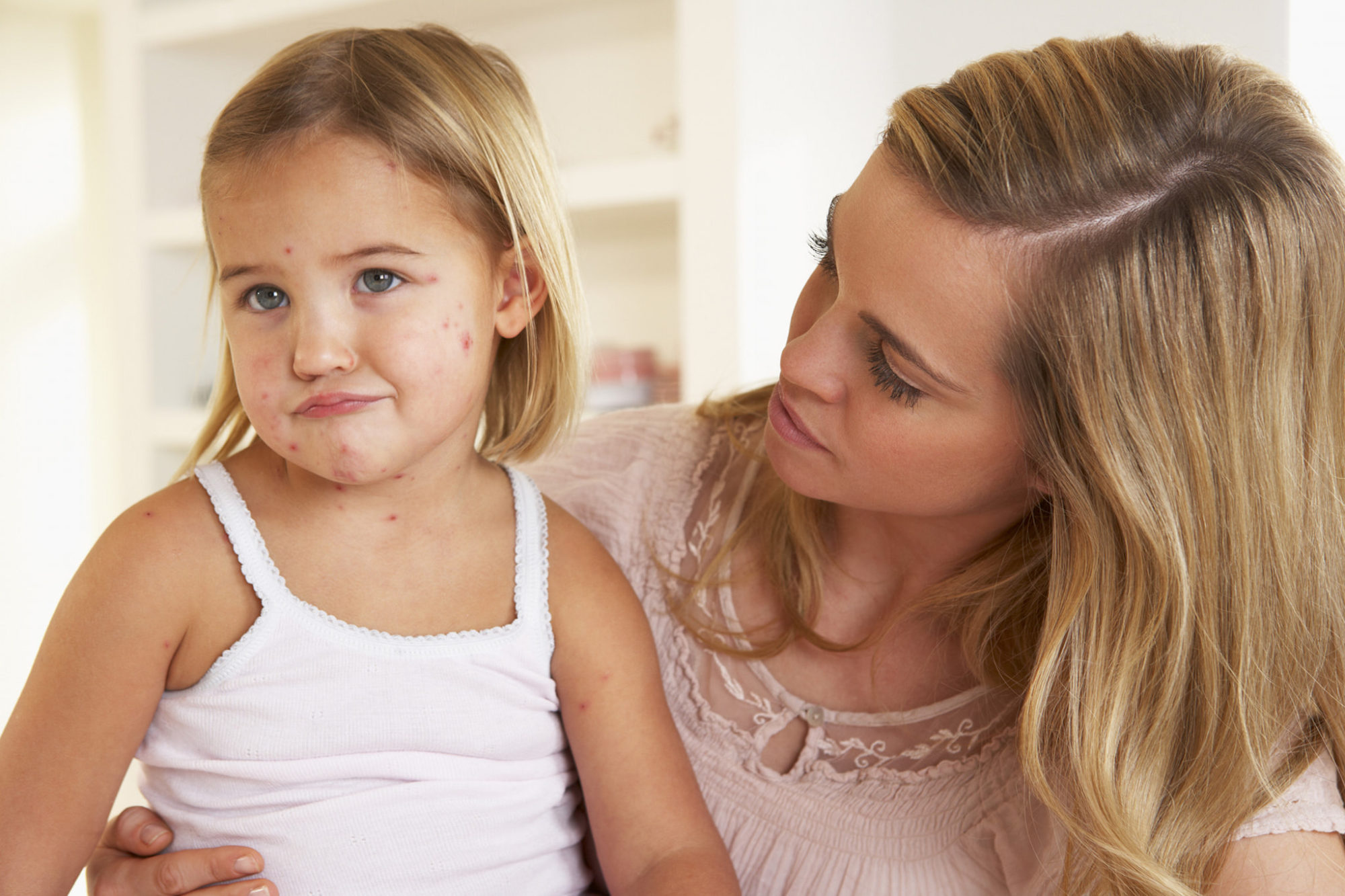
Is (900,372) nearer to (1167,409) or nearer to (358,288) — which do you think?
(1167,409)

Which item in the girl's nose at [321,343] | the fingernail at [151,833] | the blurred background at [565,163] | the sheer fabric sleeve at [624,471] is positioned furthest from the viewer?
the blurred background at [565,163]

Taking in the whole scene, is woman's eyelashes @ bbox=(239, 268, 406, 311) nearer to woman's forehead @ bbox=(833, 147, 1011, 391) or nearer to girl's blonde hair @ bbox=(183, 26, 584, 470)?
girl's blonde hair @ bbox=(183, 26, 584, 470)

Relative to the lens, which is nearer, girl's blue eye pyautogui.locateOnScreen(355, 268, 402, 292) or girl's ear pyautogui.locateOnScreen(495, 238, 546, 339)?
girl's blue eye pyautogui.locateOnScreen(355, 268, 402, 292)

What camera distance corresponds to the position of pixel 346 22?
2760 millimetres

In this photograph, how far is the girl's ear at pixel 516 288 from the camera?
42.0 inches

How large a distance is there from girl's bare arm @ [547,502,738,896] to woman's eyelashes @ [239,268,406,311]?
310 millimetres

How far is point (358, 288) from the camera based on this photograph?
3.11ft

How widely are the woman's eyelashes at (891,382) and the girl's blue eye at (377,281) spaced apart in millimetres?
404

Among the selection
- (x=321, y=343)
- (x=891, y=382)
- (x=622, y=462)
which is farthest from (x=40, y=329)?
(x=891, y=382)

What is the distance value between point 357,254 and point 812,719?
62 cm

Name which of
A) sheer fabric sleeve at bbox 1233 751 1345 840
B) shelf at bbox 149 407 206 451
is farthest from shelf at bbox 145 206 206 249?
sheer fabric sleeve at bbox 1233 751 1345 840

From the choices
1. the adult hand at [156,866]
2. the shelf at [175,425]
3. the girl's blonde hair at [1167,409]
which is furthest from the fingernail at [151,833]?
the shelf at [175,425]

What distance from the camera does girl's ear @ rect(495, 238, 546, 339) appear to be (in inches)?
42.0

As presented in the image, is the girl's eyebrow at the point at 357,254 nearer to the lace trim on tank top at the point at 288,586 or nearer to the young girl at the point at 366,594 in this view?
the young girl at the point at 366,594
